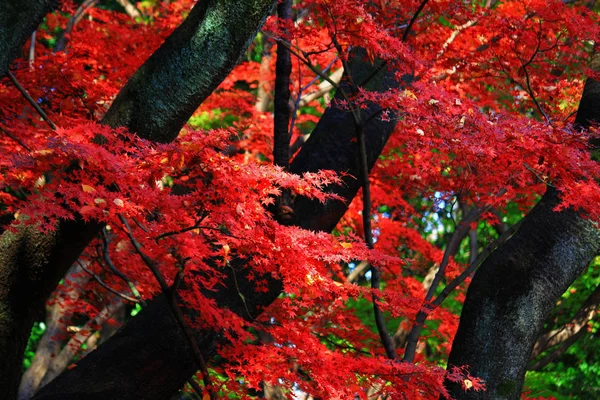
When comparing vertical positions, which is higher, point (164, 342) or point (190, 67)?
point (190, 67)

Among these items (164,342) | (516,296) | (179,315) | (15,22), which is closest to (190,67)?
(15,22)

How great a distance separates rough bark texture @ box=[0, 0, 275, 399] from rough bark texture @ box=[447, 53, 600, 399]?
2.54 m

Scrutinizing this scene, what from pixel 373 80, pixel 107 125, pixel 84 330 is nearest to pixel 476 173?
pixel 373 80

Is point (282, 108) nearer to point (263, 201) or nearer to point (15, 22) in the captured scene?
point (263, 201)

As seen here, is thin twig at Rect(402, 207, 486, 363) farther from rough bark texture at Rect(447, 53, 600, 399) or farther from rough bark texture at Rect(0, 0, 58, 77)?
rough bark texture at Rect(0, 0, 58, 77)

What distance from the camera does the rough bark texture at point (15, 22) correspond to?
2906 mm

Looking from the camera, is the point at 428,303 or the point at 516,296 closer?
the point at 516,296

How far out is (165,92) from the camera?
355 cm

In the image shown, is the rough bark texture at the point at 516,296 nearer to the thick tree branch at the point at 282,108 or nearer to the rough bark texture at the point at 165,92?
the thick tree branch at the point at 282,108

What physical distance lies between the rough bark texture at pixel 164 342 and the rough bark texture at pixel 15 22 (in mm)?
2369

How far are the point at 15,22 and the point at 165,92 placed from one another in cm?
86

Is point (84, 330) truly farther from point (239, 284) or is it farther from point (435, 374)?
point (435, 374)

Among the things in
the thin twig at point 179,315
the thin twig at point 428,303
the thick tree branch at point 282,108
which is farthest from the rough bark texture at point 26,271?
the thin twig at point 428,303

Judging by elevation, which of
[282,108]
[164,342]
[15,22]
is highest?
[282,108]
